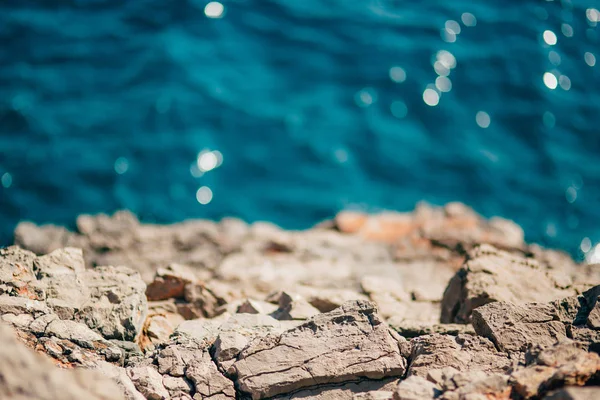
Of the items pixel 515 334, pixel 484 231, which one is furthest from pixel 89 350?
pixel 484 231

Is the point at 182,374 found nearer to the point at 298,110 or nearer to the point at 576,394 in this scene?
the point at 576,394

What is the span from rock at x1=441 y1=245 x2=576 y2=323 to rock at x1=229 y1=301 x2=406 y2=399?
5.12 ft

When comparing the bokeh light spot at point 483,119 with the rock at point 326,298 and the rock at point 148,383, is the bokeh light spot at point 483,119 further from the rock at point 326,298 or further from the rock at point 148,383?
the rock at point 148,383

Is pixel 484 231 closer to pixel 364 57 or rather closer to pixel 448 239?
pixel 448 239

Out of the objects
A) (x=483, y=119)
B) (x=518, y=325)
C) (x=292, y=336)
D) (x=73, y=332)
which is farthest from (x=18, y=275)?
(x=483, y=119)

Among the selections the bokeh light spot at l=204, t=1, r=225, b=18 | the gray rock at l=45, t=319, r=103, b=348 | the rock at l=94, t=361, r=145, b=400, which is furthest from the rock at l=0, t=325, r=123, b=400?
the bokeh light spot at l=204, t=1, r=225, b=18

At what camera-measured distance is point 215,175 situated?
13.2 meters

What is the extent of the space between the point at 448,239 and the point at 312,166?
395 cm

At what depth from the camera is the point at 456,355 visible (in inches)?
196

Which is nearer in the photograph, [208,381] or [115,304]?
[208,381]

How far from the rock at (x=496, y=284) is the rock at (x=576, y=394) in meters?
2.41

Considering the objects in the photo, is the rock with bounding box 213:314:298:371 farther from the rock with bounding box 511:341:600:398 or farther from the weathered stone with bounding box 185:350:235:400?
the rock with bounding box 511:341:600:398

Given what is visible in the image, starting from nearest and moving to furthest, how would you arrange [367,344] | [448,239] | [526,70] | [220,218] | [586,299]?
[367,344] → [586,299] → [448,239] → [220,218] → [526,70]

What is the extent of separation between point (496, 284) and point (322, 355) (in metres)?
2.46
